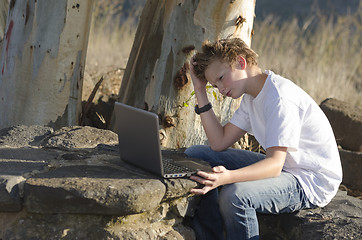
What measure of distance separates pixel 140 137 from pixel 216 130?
0.69 meters

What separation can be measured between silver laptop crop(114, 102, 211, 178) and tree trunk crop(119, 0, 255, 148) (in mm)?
1180

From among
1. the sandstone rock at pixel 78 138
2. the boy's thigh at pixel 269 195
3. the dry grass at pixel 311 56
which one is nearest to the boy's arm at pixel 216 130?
the boy's thigh at pixel 269 195

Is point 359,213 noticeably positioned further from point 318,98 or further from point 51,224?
point 318,98

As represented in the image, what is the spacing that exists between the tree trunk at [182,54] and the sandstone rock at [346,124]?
58.5 inches

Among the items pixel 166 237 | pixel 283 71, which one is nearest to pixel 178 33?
pixel 166 237

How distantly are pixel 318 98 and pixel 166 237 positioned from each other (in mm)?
4983

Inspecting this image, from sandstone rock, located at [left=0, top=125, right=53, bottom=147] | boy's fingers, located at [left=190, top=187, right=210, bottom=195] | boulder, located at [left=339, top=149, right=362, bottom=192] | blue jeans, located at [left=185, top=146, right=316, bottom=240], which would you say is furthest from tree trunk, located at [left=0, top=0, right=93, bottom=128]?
boulder, located at [left=339, top=149, right=362, bottom=192]

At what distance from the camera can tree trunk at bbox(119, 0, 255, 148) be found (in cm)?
437

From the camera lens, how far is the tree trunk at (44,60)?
14.8ft

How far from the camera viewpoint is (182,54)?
445 centimetres

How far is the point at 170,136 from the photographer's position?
4.54 meters

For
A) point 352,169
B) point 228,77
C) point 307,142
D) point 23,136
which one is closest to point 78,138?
point 23,136

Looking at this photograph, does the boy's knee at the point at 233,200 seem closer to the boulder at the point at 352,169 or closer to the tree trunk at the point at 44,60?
the tree trunk at the point at 44,60

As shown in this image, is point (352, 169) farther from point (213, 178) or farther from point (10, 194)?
point (10, 194)
